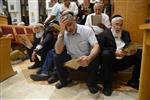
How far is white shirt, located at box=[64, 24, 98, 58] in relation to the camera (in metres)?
2.40

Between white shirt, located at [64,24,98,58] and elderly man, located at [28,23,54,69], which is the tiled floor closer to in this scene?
white shirt, located at [64,24,98,58]

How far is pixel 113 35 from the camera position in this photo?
2506 millimetres

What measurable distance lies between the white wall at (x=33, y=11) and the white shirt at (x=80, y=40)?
512 cm

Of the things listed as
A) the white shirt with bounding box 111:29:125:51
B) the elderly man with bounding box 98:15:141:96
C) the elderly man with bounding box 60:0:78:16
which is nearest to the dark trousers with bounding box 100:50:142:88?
the elderly man with bounding box 98:15:141:96

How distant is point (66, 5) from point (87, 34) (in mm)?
1090

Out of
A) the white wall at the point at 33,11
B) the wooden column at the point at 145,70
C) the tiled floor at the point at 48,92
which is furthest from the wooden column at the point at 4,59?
the white wall at the point at 33,11

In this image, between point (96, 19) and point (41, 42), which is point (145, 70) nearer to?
point (96, 19)

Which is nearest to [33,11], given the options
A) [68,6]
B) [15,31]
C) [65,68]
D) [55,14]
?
[15,31]

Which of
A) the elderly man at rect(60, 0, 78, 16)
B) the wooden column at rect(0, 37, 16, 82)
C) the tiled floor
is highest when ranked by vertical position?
the elderly man at rect(60, 0, 78, 16)

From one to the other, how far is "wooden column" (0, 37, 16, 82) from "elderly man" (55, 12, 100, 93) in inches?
30.3

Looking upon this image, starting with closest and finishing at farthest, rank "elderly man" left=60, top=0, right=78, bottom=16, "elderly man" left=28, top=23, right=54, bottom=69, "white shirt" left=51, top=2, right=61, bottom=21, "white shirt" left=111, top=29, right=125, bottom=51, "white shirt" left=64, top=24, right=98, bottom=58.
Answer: "white shirt" left=64, top=24, right=98, bottom=58 → "white shirt" left=111, top=29, right=125, bottom=51 → "elderly man" left=28, top=23, right=54, bottom=69 → "elderly man" left=60, top=0, right=78, bottom=16 → "white shirt" left=51, top=2, right=61, bottom=21

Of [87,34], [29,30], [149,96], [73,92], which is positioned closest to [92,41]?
[87,34]

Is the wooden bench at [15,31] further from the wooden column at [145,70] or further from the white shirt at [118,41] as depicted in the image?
the wooden column at [145,70]

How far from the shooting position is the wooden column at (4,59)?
9.03ft
